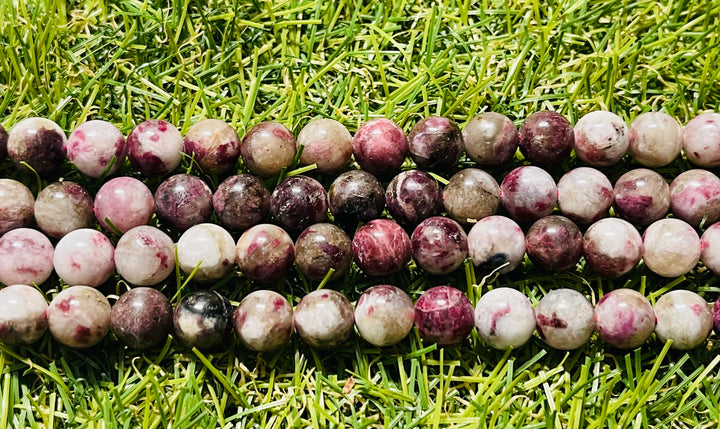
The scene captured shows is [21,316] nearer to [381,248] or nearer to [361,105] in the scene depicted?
[381,248]

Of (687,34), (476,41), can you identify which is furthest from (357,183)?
(687,34)

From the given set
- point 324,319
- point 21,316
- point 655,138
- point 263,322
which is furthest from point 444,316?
point 21,316

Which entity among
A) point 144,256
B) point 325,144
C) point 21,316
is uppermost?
point 325,144

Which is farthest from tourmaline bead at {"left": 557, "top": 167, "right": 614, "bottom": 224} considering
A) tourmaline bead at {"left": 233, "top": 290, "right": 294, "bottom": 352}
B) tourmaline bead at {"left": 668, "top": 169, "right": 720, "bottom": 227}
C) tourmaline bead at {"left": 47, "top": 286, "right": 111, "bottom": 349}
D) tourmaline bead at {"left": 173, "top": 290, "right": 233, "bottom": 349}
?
tourmaline bead at {"left": 47, "top": 286, "right": 111, "bottom": 349}

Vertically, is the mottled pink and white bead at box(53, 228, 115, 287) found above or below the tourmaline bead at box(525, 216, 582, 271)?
below

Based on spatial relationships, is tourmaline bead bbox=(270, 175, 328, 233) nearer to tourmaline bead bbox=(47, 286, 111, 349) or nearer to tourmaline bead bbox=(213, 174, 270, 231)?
tourmaline bead bbox=(213, 174, 270, 231)

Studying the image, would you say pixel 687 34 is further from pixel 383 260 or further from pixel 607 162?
pixel 383 260
